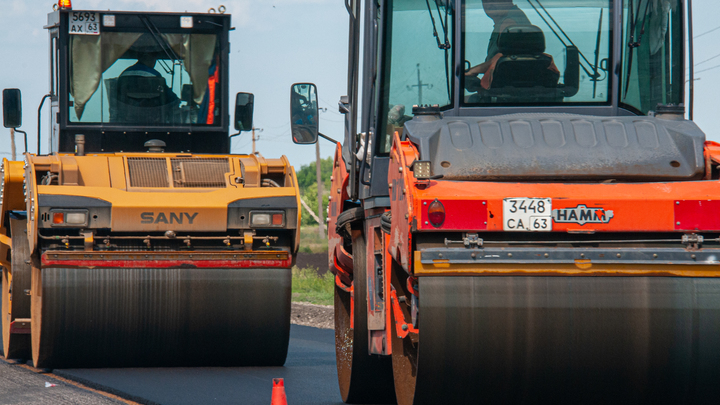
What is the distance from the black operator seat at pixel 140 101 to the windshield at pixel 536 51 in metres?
5.16

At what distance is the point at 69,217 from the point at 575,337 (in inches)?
196

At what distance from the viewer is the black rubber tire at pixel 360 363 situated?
627 cm

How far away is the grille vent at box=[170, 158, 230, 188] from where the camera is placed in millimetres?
8805

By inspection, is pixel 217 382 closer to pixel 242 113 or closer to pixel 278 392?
pixel 278 392

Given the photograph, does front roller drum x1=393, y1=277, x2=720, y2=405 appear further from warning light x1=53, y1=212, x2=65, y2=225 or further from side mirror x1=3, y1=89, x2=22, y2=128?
side mirror x1=3, y1=89, x2=22, y2=128

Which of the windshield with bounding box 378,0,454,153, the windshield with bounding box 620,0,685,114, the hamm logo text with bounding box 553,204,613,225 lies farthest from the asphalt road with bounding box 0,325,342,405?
the hamm logo text with bounding box 553,204,613,225

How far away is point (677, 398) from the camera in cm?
423

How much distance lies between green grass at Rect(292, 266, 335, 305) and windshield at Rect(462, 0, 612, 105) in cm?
975

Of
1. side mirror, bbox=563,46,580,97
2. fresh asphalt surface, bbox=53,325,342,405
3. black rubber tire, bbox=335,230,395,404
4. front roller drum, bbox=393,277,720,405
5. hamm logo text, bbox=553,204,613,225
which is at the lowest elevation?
fresh asphalt surface, bbox=53,325,342,405

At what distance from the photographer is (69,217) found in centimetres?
799

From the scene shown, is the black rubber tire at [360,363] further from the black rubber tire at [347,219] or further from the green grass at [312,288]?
the green grass at [312,288]

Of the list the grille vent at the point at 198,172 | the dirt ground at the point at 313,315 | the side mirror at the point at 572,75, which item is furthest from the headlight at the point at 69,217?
the dirt ground at the point at 313,315

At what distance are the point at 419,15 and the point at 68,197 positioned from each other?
369 cm

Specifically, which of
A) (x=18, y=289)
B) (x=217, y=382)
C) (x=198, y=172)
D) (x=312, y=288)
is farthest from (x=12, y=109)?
(x=312, y=288)
